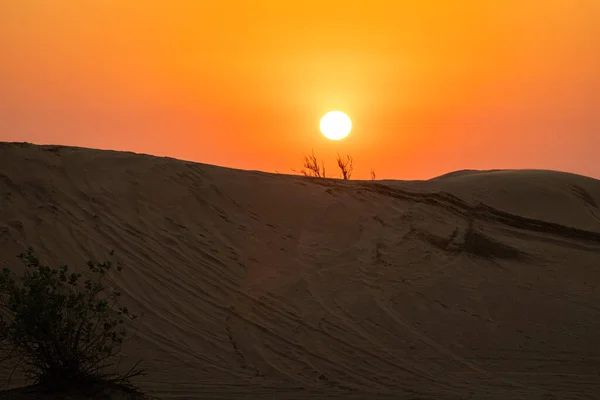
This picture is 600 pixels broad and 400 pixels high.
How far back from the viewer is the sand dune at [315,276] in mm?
7812

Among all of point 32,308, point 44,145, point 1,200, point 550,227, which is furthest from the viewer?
point 550,227

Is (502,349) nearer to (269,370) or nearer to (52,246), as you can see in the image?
(269,370)

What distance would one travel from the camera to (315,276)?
10.2m

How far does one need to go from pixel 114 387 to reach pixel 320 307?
3697 mm

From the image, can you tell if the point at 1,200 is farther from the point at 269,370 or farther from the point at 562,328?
the point at 562,328

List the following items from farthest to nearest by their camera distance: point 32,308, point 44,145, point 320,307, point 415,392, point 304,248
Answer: point 44,145 < point 304,248 < point 320,307 < point 415,392 < point 32,308

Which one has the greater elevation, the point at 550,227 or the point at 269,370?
the point at 550,227

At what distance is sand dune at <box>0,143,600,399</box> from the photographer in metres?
7.81

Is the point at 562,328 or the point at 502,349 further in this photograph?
the point at 562,328

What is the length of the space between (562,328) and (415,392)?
124 inches

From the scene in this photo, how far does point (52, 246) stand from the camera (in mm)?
9281

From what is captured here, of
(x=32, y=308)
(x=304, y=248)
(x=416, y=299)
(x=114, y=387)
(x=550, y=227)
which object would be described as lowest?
(x=114, y=387)

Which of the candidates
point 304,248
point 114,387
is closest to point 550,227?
point 304,248

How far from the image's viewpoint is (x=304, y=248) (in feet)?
36.7
